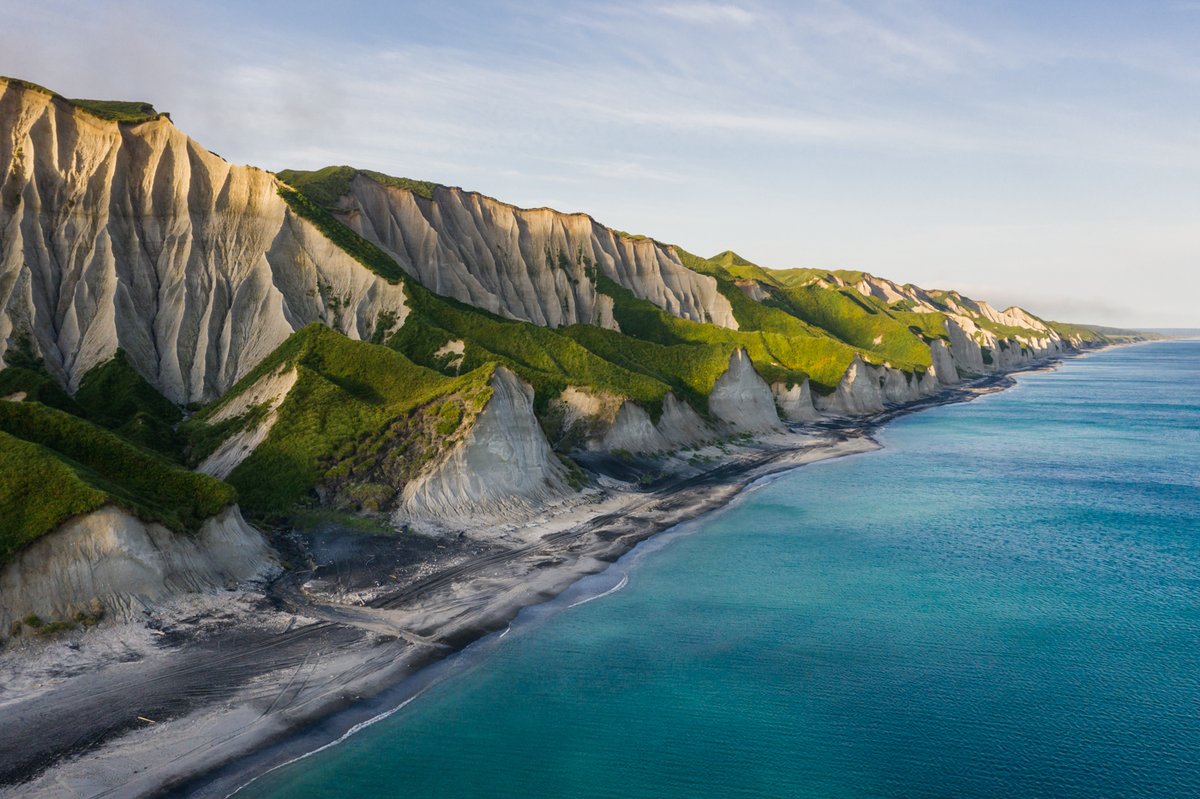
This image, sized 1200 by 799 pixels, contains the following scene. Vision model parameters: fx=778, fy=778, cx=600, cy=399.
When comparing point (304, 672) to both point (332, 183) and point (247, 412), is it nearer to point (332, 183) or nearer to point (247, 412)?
point (247, 412)

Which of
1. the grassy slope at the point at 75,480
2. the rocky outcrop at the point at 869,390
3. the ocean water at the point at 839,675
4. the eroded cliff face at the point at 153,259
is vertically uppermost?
the eroded cliff face at the point at 153,259

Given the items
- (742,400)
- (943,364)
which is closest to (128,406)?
(742,400)

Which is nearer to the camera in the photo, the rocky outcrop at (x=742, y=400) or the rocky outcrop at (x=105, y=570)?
the rocky outcrop at (x=105, y=570)

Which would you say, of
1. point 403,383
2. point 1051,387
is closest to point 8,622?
point 403,383

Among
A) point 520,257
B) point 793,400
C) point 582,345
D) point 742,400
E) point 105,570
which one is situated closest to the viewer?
point 105,570

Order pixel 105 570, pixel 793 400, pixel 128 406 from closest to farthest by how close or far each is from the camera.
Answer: pixel 105 570 < pixel 128 406 < pixel 793 400

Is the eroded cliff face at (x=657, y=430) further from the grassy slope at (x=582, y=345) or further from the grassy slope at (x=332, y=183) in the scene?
the grassy slope at (x=332, y=183)

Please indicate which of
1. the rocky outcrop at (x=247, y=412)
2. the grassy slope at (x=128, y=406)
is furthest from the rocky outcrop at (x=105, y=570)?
the grassy slope at (x=128, y=406)
